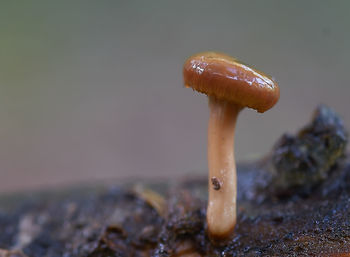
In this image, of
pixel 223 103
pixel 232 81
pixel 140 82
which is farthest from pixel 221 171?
pixel 140 82

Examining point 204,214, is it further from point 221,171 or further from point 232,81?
point 232,81

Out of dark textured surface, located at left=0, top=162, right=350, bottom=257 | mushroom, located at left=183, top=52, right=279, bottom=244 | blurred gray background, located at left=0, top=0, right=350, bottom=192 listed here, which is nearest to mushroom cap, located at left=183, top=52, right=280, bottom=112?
mushroom, located at left=183, top=52, right=279, bottom=244

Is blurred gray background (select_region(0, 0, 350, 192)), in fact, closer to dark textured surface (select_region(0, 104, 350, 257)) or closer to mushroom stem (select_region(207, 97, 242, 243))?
dark textured surface (select_region(0, 104, 350, 257))

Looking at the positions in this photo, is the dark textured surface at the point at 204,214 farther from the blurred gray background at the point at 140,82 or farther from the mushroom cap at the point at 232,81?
the blurred gray background at the point at 140,82

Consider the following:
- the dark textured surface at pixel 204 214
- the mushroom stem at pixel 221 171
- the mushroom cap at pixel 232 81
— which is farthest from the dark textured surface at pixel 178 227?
the mushroom cap at pixel 232 81

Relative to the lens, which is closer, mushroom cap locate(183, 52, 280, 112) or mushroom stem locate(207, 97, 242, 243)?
mushroom cap locate(183, 52, 280, 112)

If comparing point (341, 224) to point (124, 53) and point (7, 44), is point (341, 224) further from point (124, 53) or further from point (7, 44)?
point (7, 44)

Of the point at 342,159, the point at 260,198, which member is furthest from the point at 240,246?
the point at 342,159
